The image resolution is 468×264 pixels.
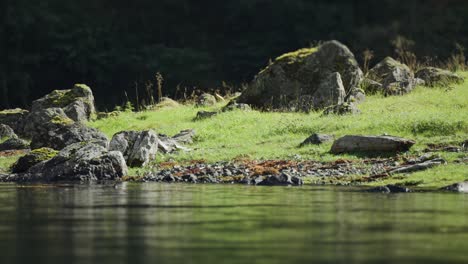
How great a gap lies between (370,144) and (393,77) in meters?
14.9

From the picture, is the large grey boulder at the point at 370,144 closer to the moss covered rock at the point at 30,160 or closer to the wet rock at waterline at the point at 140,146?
the wet rock at waterline at the point at 140,146

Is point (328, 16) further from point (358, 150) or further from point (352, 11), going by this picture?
point (358, 150)

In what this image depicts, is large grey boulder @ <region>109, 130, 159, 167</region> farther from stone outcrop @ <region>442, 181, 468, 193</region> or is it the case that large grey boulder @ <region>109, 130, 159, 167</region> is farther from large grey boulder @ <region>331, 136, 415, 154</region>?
stone outcrop @ <region>442, 181, 468, 193</region>

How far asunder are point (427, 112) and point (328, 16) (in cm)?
3822

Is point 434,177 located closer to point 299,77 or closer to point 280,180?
point 280,180

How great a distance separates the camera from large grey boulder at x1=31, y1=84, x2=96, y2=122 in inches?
1860

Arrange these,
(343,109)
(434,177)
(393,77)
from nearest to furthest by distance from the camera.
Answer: (434,177) → (343,109) → (393,77)

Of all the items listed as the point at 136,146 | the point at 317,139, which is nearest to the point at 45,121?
the point at 136,146

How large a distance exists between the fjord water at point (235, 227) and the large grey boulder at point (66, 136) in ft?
47.5

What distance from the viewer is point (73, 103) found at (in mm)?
47781

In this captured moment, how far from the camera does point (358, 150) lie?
30750 millimetres

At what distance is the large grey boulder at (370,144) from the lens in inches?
1184

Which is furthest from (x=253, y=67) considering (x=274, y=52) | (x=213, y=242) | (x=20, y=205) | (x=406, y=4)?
(x=213, y=242)

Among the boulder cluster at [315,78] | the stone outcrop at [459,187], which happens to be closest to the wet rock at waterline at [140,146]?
the boulder cluster at [315,78]
